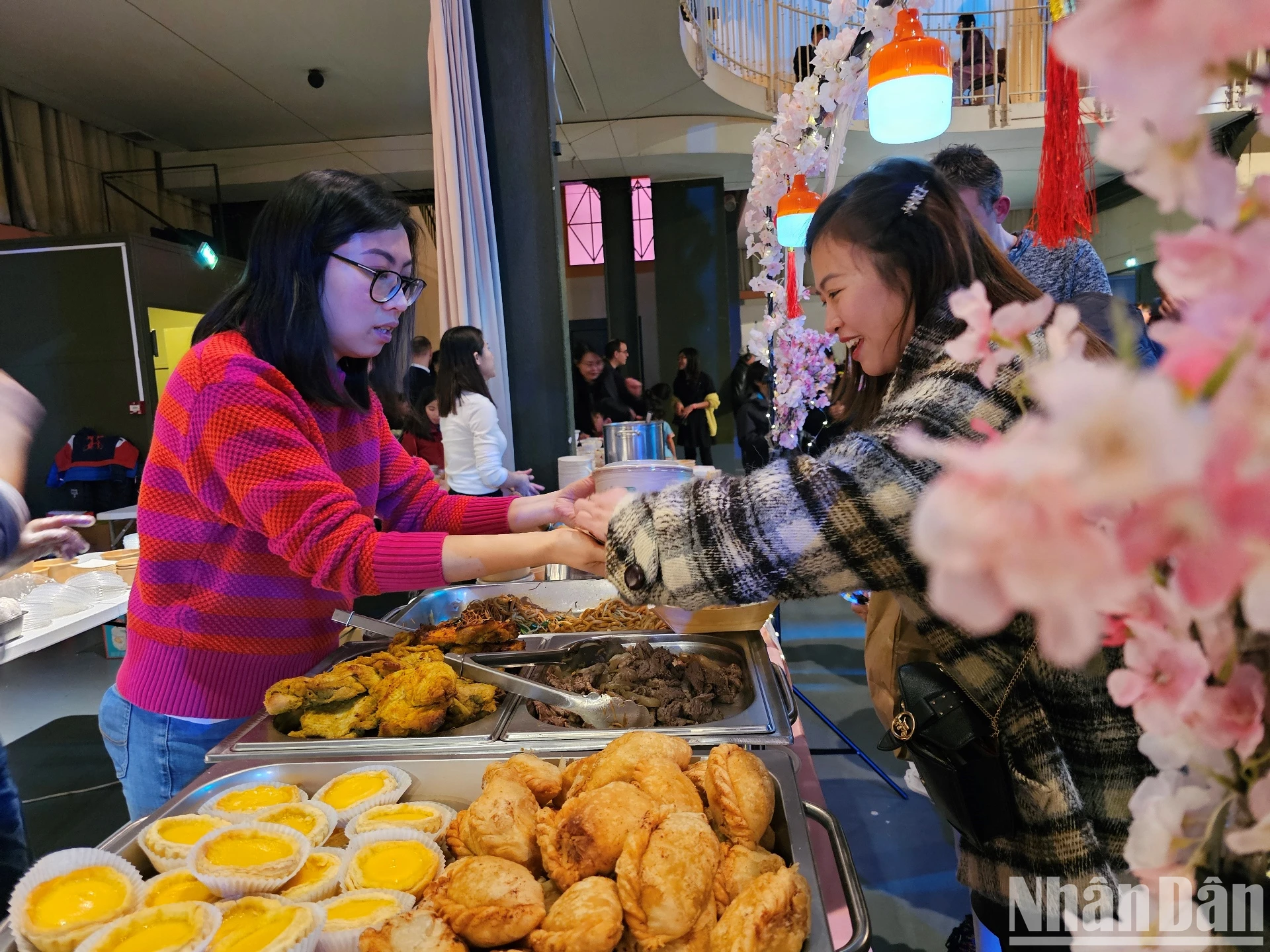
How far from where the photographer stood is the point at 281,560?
1525 millimetres

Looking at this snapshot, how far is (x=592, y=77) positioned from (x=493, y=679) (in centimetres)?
823

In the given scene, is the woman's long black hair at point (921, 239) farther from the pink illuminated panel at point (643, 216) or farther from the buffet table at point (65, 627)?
the pink illuminated panel at point (643, 216)

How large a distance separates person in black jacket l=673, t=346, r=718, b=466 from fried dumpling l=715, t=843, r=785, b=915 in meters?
9.77

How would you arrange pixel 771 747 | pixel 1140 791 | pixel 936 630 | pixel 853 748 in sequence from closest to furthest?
pixel 1140 791 → pixel 936 630 → pixel 771 747 → pixel 853 748

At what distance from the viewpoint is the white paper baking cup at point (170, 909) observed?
85 centimetres

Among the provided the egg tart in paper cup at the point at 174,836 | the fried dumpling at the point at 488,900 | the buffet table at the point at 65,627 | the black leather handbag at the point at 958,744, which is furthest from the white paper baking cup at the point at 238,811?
the buffet table at the point at 65,627

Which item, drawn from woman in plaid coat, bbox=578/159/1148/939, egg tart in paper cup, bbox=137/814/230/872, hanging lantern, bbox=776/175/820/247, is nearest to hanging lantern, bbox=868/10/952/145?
hanging lantern, bbox=776/175/820/247

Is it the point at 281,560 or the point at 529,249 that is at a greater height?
the point at 529,249

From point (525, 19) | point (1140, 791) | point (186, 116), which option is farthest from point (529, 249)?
point (186, 116)

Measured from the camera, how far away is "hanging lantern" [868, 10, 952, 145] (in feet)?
7.71

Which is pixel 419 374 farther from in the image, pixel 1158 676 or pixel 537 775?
pixel 1158 676

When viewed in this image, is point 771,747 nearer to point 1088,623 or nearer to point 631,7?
point 1088,623

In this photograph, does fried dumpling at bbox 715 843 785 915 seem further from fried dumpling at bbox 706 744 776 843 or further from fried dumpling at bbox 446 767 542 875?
fried dumpling at bbox 446 767 542 875

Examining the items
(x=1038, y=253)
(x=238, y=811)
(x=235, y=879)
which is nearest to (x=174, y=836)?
(x=238, y=811)
